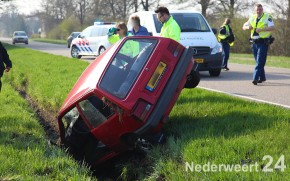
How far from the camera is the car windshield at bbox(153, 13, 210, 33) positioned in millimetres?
11771

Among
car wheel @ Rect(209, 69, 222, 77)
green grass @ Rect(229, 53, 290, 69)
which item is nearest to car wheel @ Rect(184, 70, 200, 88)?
car wheel @ Rect(209, 69, 222, 77)

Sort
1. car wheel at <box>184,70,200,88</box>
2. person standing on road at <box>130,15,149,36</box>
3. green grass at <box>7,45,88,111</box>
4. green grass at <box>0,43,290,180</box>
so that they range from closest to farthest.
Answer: green grass at <box>0,43,290,180</box> → car wheel at <box>184,70,200,88</box> → person standing on road at <box>130,15,149,36</box> → green grass at <box>7,45,88,111</box>

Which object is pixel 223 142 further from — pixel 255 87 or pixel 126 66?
pixel 255 87

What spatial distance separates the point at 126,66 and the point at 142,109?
2.51 ft

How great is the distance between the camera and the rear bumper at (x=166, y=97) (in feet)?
15.6

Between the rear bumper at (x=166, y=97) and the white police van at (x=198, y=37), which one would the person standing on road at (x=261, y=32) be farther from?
the rear bumper at (x=166, y=97)

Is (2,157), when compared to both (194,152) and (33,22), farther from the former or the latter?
(33,22)

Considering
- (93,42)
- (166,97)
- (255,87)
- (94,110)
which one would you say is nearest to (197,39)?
(255,87)

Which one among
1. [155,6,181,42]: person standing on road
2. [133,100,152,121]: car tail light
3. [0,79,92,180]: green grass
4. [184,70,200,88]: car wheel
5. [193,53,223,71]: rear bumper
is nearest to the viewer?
[0,79,92,180]: green grass

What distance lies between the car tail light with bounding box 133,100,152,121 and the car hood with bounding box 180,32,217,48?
6.50 m

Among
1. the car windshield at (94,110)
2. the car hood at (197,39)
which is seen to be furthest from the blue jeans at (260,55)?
the car windshield at (94,110)

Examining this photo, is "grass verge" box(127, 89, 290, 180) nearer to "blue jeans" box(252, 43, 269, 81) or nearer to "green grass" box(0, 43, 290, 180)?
"green grass" box(0, 43, 290, 180)

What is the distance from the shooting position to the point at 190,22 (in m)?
12.0

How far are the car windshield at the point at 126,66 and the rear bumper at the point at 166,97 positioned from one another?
1.42ft
